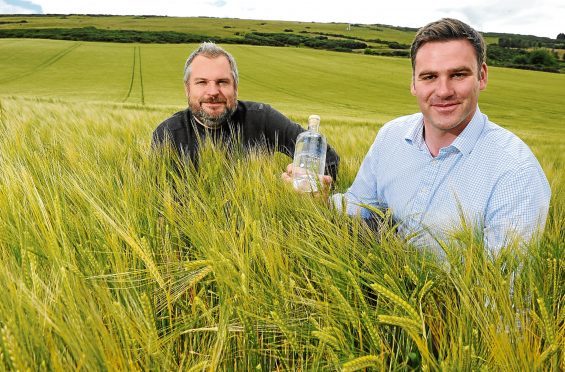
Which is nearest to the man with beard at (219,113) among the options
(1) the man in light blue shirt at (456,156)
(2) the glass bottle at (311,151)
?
(2) the glass bottle at (311,151)

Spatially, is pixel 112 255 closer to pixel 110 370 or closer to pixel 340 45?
pixel 110 370

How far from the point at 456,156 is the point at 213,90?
149cm

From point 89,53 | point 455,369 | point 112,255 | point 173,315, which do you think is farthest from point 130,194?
point 89,53

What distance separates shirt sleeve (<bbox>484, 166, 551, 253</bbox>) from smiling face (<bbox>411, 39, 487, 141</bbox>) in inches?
12.3

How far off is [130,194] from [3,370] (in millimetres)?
607

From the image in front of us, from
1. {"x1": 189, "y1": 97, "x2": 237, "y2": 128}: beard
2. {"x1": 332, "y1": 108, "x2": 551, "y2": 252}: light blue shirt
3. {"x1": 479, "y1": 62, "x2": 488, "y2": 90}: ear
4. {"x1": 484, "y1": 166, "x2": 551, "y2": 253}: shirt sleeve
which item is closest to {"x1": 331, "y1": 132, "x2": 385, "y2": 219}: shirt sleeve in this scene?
{"x1": 332, "y1": 108, "x2": 551, "y2": 252}: light blue shirt

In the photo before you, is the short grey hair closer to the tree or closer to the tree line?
the tree line

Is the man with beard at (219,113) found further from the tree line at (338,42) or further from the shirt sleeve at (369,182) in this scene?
the tree line at (338,42)

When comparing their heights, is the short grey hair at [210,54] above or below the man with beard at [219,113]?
above

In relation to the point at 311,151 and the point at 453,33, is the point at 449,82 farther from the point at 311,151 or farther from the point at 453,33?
the point at 311,151

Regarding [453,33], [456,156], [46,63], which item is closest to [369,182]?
[456,156]

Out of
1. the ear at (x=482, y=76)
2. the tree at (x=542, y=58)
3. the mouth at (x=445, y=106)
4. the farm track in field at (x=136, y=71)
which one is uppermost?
the tree at (x=542, y=58)

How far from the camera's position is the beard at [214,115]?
8.84 ft

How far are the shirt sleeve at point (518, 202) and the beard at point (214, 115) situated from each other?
1.64 m
